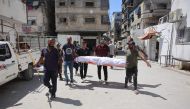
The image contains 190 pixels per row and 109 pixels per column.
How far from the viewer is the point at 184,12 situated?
740 inches

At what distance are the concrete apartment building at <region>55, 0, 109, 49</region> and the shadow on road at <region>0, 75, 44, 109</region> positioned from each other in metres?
34.6

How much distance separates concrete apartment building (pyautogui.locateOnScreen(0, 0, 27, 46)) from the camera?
76.2 ft

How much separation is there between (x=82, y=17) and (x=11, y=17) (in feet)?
72.6

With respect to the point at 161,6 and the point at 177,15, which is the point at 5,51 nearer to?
the point at 177,15

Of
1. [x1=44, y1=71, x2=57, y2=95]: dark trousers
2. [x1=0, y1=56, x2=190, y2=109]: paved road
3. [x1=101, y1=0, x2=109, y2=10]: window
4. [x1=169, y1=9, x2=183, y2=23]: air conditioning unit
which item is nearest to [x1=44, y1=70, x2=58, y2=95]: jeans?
[x1=44, y1=71, x2=57, y2=95]: dark trousers

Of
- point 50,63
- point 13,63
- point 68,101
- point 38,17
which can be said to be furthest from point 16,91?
point 38,17

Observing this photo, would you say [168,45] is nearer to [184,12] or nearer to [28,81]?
[184,12]

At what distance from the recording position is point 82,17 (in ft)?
155

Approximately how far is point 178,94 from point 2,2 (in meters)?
18.6

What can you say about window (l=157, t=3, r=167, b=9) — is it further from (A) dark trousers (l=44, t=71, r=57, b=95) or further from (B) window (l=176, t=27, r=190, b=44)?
A: (A) dark trousers (l=44, t=71, r=57, b=95)

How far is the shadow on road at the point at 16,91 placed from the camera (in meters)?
8.73

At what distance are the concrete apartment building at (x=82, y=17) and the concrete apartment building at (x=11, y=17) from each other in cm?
1592

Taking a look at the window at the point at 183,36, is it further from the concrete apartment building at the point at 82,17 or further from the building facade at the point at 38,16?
the building facade at the point at 38,16

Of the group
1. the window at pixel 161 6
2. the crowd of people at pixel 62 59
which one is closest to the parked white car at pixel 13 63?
the crowd of people at pixel 62 59
